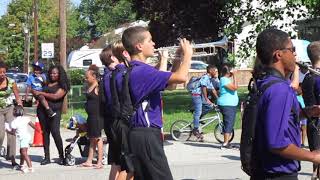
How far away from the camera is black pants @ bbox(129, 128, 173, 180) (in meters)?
5.41

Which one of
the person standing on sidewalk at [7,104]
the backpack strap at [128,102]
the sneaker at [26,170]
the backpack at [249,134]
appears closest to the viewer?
the backpack at [249,134]

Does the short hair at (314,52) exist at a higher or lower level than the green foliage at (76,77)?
higher

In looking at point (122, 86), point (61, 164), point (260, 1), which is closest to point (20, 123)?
point (61, 164)

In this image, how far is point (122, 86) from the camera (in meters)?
5.47

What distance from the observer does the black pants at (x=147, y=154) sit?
5406 mm

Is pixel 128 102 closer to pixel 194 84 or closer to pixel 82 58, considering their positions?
pixel 194 84

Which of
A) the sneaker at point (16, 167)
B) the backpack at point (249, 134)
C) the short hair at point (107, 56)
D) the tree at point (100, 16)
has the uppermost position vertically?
the tree at point (100, 16)

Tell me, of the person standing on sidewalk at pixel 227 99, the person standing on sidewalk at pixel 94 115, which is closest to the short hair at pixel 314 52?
the person standing on sidewalk at pixel 94 115

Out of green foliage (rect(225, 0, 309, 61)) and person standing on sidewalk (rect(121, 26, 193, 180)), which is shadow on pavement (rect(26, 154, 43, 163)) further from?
green foliage (rect(225, 0, 309, 61))

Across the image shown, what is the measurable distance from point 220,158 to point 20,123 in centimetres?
359

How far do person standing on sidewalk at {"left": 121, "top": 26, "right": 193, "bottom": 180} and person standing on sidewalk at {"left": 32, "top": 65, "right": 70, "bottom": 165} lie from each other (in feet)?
18.7

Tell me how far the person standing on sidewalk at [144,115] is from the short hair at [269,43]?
1.45 metres

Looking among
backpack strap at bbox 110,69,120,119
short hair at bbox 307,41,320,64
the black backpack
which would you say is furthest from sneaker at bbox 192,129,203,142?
the black backpack

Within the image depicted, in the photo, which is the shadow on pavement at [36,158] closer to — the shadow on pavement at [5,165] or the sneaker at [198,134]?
the shadow on pavement at [5,165]
